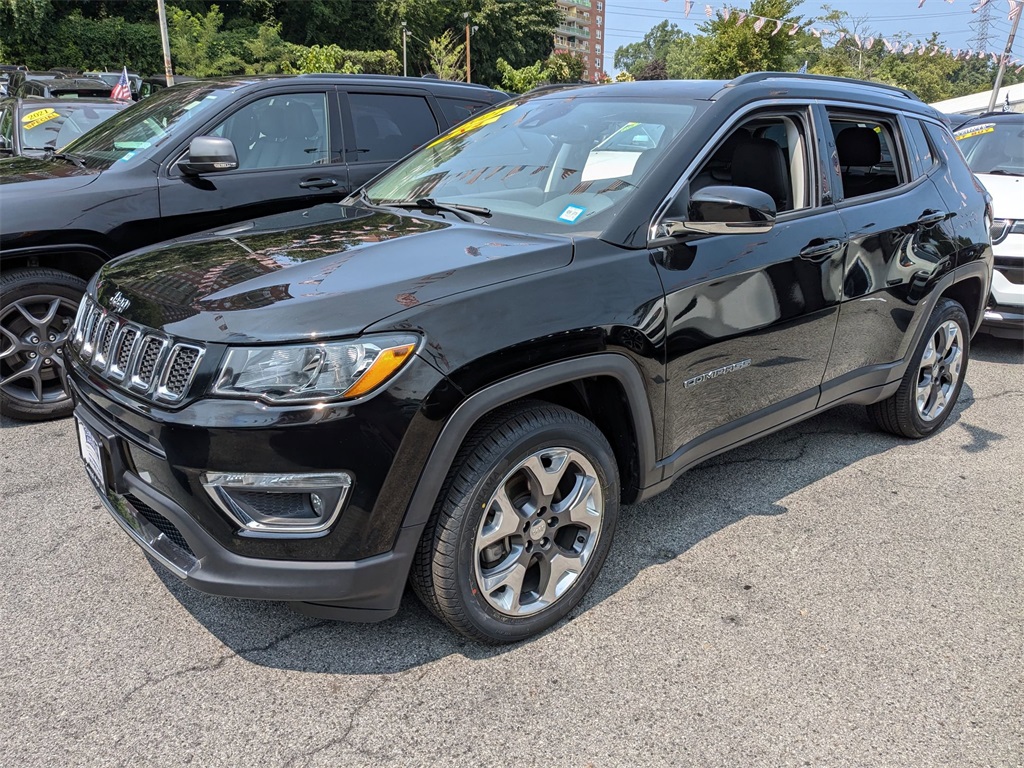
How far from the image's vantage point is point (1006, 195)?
6.48m

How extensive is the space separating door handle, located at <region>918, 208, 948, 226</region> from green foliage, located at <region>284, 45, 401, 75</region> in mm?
28121

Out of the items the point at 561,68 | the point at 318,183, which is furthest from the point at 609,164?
the point at 561,68

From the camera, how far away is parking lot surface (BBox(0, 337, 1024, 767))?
2229 millimetres

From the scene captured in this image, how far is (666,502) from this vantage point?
364 centimetres

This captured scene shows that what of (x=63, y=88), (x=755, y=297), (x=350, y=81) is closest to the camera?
(x=755, y=297)

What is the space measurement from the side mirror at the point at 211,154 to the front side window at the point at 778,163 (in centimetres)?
259

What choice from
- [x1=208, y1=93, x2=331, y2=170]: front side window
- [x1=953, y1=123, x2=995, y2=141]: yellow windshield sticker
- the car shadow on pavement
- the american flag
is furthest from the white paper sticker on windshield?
the american flag

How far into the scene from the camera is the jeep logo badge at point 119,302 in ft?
8.33

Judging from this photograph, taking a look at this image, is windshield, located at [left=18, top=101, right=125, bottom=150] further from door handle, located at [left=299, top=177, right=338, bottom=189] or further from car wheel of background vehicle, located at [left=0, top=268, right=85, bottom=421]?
car wheel of background vehicle, located at [left=0, top=268, right=85, bottom=421]

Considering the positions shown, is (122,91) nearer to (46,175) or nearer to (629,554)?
(46,175)

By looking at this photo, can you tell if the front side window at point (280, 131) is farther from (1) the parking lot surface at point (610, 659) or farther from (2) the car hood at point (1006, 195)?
(2) the car hood at point (1006, 195)

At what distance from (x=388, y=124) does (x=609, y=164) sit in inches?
112

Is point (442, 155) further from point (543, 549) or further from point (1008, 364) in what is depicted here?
point (1008, 364)

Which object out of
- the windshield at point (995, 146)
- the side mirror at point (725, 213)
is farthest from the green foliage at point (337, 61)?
the side mirror at point (725, 213)
